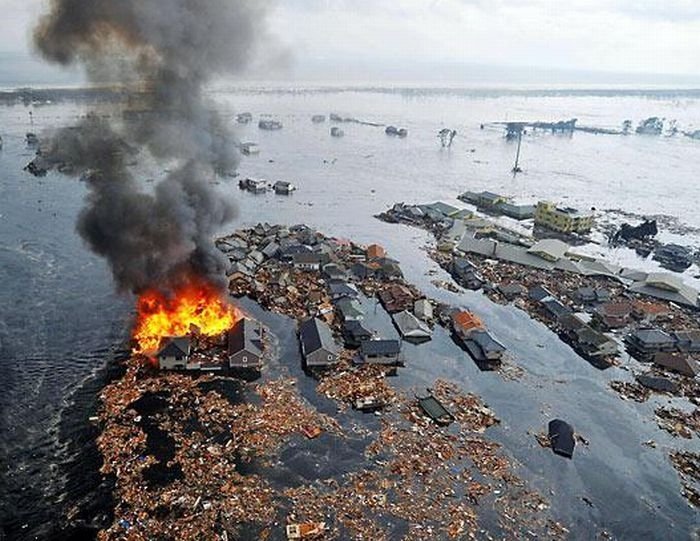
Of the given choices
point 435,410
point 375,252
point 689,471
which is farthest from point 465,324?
point 689,471

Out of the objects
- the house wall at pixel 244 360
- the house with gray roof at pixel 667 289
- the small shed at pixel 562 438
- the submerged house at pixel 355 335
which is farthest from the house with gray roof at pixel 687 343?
the house wall at pixel 244 360

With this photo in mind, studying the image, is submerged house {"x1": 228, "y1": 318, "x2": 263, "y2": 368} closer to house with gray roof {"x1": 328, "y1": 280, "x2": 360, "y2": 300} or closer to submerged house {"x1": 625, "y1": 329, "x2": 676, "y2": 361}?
house with gray roof {"x1": 328, "y1": 280, "x2": 360, "y2": 300}

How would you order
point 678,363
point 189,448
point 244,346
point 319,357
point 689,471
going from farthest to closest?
point 678,363
point 319,357
point 244,346
point 689,471
point 189,448

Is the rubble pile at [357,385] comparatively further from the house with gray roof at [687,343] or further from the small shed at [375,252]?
the house with gray roof at [687,343]

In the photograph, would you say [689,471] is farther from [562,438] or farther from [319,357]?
[319,357]

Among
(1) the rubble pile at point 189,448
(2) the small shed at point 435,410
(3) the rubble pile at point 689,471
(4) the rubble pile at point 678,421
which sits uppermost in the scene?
(1) the rubble pile at point 189,448

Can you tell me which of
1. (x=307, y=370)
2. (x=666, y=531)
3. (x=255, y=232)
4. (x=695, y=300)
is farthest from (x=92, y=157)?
(x=695, y=300)
